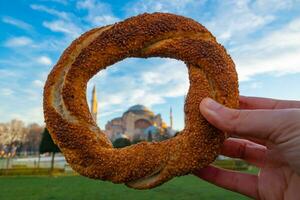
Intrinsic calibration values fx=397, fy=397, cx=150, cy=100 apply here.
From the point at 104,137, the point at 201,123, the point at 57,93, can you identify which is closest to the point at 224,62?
the point at 201,123

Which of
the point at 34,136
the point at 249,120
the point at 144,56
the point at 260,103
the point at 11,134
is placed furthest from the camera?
the point at 34,136

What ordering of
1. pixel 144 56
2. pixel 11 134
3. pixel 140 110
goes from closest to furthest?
pixel 144 56, pixel 11 134, pixel 140 110

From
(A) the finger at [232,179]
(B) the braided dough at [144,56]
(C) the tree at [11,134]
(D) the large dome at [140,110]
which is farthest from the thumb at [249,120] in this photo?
(D) the large dome at [140,110]

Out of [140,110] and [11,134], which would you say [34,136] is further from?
[140,110]

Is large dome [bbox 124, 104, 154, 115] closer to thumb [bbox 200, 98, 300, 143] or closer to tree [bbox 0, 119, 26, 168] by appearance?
tree [bbox 0, 119, 26, 168]

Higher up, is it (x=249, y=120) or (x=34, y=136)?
(x=34, y=136)

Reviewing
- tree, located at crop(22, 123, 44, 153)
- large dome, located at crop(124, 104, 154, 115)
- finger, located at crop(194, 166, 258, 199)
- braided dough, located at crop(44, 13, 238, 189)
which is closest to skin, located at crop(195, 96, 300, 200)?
finger, located at crop(194, 166, 258, 199)

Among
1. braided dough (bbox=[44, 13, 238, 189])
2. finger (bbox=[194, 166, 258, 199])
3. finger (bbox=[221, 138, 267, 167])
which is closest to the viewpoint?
braided dough (bbox=[44, 13, 238, 189])

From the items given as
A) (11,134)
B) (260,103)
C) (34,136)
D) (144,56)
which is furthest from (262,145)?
(34,136)
